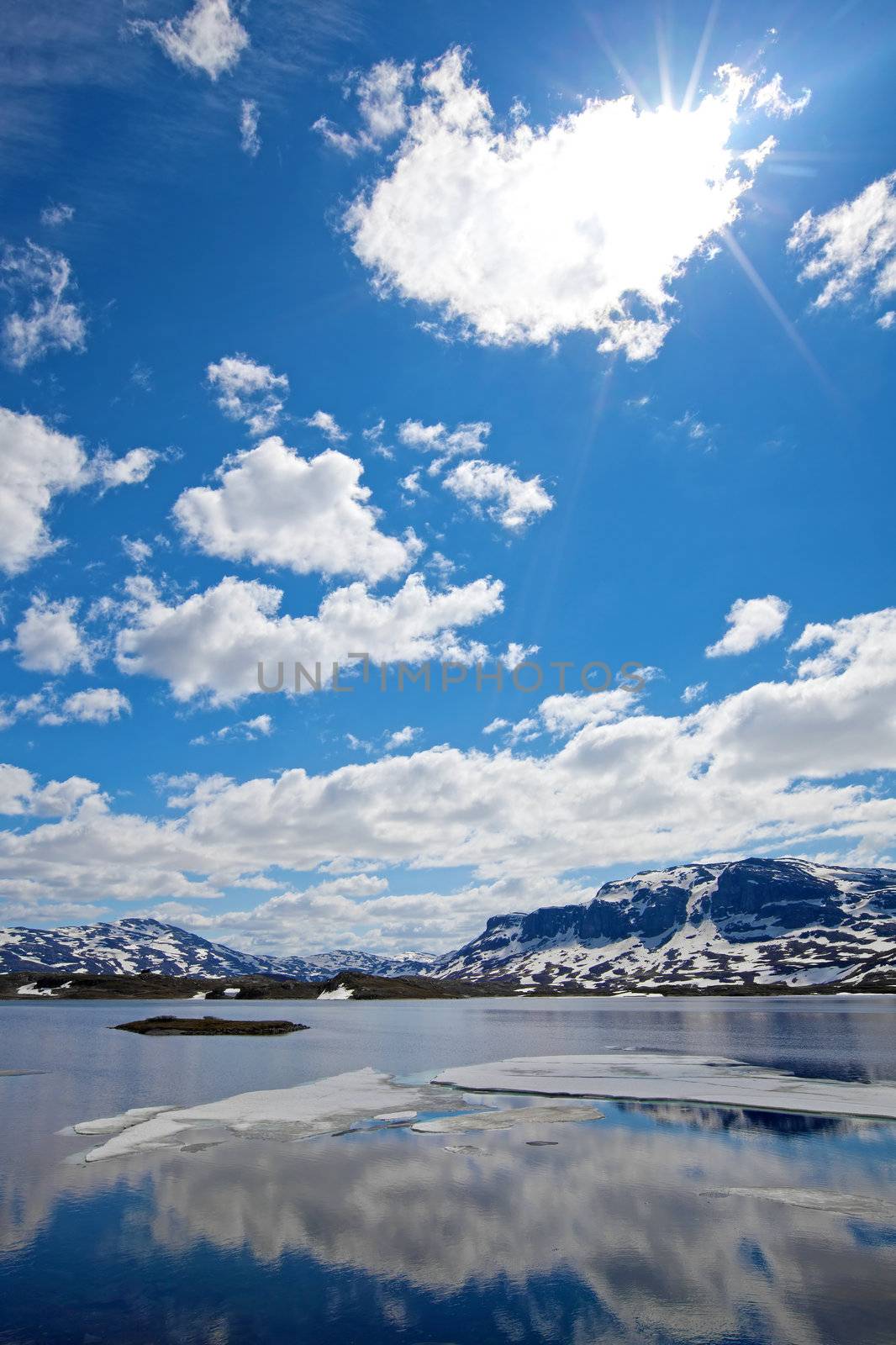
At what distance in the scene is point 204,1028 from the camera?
108312mm

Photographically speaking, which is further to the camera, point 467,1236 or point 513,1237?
point 467,1236

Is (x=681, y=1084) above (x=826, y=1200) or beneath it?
beneath

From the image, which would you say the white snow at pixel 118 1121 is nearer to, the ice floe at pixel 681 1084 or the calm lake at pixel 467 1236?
the calm lake at pixel 467 1236

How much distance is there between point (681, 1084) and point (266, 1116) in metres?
27.1

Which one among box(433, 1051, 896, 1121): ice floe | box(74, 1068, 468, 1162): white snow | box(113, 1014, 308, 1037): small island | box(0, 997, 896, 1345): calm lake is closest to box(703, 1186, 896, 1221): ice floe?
box(0, 997, 896, 1345): calm lake

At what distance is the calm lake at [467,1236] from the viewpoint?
1627 centimetres

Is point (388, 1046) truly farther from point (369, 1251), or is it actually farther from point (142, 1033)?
point (369, 1251)

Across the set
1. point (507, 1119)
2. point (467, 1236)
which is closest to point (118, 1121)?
point (507, 1119)

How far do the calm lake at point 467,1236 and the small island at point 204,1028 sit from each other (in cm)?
6458

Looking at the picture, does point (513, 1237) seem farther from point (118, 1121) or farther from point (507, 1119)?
point (118, 1121)

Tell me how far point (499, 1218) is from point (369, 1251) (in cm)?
458

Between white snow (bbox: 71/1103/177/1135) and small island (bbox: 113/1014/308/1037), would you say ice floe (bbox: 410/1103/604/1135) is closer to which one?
white snow (bbox: 71/1103/177/1135)

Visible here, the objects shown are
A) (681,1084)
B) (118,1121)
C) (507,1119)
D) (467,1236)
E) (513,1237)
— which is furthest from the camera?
(681,1084)

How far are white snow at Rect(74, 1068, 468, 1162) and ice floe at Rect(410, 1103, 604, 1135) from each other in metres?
3.21
